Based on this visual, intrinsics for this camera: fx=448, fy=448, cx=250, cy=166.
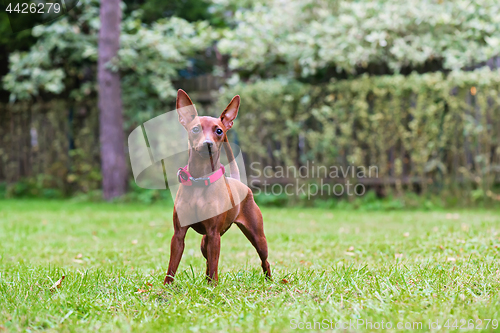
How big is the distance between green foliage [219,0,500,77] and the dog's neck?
556 cm

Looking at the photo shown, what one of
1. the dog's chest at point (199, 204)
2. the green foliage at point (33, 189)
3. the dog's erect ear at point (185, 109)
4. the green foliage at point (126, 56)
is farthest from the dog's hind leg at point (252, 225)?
the green foliage at point (33, 189)

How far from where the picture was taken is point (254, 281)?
2.73 metres

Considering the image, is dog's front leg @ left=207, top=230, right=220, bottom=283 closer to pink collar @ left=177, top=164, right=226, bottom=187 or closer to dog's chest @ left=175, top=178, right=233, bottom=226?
dog's chest @ left=175, top=178, right=233, bottom=226

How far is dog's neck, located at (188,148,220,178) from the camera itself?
2.54 metres

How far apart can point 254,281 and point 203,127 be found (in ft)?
3.26

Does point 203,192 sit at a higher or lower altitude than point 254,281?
higher

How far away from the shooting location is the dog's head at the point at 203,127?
2434 millimetres

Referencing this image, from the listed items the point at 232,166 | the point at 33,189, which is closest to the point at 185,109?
the point at 232,166

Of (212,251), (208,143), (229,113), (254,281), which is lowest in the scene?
(254,281)

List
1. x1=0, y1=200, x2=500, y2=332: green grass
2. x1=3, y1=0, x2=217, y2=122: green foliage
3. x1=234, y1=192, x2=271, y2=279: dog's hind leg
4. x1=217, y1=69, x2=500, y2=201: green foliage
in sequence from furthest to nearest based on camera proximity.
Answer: x1=3, y1=0, x2=217, y2=122: green foliage
x1=217, y1=69, x2=500, y2=201: green foliage
x1=234, y1=192, x2=271, y2=279: dog's hind leg
x1=0, y1=200, x2=500, y2=332: green grass

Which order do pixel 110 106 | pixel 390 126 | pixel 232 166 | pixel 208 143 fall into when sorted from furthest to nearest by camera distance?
pixel 110 106 → pixel 390 126 → pixel 232 166 → pixel 208 143

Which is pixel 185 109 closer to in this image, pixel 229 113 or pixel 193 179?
pixel 229 113

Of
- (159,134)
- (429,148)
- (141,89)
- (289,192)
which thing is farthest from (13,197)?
(429,148)

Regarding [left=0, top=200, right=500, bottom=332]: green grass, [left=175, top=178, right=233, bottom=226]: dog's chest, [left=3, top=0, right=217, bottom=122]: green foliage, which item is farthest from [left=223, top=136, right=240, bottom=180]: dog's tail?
[left=3, top=0, right=217, bottom=122]: green foliage
